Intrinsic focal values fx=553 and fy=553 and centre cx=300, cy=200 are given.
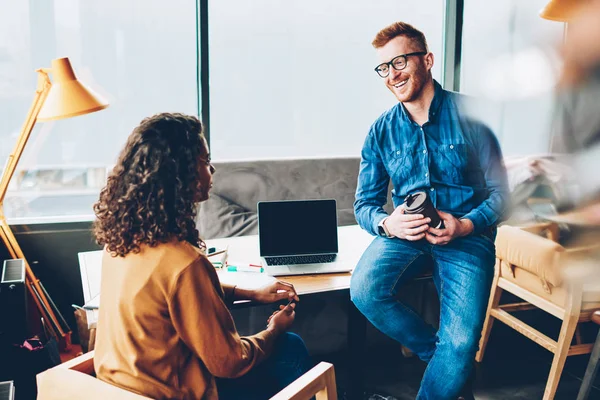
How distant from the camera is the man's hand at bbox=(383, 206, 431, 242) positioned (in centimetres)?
176

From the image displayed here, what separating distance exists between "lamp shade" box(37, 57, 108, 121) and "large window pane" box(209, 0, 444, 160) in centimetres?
111

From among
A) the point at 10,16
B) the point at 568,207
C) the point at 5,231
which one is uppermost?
the point at 10,16

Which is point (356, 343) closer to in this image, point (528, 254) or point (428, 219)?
point (428, 219)

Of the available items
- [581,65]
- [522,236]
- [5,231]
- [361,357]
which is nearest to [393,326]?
[361,357]

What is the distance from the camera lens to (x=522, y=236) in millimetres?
2188

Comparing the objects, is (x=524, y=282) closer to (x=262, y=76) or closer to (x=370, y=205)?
(x=370, y=205)

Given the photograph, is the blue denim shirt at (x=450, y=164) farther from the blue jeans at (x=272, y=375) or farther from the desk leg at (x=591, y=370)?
the blue jeans at (x=272, y=375)

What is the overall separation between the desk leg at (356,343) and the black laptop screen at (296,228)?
10.2 inches

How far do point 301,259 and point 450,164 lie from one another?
2.11 ft

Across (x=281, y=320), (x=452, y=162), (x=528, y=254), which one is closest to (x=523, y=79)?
(x=281, y=320)

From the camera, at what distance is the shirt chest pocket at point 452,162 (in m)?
1.96

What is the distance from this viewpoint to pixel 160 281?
1102 mm

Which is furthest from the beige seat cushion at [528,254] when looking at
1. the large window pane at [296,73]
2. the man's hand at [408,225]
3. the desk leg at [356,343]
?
the large window pane at [296,73]

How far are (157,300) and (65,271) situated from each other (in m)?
1.87
